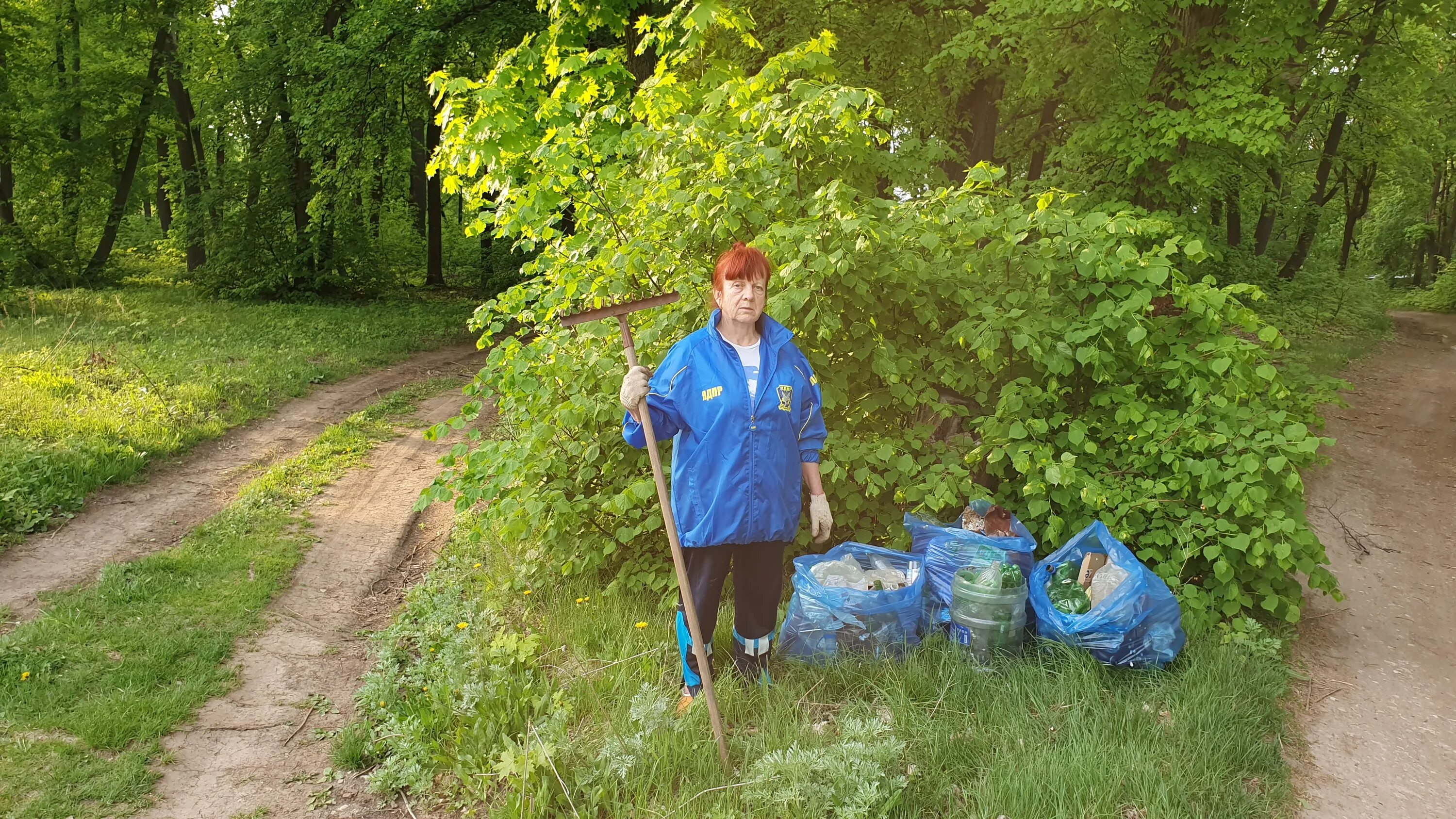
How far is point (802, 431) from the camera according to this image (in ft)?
11.3

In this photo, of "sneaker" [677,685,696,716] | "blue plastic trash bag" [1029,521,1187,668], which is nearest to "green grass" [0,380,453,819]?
"sneaker" [677,685,696,716]

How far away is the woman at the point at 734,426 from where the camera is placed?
3156 millimetres

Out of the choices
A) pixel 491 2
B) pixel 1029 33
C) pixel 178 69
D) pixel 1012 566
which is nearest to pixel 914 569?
pixel 1012 566

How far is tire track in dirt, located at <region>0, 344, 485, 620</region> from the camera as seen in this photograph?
17.4ft

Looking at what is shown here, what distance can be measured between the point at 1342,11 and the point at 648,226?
36.7 feet

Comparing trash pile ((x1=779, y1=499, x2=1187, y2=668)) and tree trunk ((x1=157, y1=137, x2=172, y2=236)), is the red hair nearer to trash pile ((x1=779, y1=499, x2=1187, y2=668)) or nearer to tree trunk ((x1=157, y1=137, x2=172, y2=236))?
trash pile ((x1=779, y1=499, x2=1187, y2=668))

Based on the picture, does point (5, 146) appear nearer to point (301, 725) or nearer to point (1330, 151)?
point (301, 725)

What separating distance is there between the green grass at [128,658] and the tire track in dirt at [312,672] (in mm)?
122

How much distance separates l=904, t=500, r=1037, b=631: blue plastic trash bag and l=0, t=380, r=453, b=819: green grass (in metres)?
3.40

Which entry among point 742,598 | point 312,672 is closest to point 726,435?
point 742,598

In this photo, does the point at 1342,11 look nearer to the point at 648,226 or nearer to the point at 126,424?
the point at 648,226

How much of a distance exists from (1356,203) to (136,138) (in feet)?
105

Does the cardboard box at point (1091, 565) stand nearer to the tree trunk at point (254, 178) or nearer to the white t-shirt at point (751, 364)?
the white t-shirt at point (751, 364)

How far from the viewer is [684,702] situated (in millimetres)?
3477
